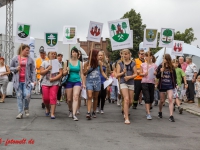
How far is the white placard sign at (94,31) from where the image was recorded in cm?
1125

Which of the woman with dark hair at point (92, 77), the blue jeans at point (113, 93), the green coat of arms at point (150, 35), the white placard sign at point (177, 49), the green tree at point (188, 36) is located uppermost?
the green tree at point (188, 36)

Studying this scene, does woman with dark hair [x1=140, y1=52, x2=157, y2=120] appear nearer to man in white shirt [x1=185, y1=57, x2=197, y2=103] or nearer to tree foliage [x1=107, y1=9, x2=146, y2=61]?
man in white shirt [x1=185, y1=57, x2=197, y2=103]

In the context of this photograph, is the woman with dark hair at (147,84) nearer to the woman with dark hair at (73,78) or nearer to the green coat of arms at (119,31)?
the green coat of arms at (119,31)

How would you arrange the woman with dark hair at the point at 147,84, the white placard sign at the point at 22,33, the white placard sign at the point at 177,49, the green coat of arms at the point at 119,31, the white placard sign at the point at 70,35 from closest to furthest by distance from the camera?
the woman with dark hair at the point at 147,84, the green coat of arms at the point at 119,31, the white placard sign at the point at 22,33, the white placard sign at the point at 70,35, the white placard sign at the point at 177,49

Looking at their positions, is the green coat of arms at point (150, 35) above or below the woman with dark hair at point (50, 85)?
above

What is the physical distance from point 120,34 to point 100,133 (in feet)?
12.4

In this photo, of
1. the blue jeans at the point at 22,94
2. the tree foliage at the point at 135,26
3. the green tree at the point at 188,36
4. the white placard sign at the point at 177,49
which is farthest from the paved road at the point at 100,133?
the tree foliage at the point at 135,26

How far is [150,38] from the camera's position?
11625 mm

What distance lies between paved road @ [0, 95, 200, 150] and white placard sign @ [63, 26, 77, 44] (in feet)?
7.89

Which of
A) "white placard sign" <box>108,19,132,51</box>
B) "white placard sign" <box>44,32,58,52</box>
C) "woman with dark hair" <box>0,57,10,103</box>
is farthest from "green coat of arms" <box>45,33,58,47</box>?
"woman with dark hair" <box>0,57,10,103</box>

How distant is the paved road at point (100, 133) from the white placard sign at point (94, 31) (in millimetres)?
2262

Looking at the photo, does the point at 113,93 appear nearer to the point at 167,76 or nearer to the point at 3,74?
the point at 3,74

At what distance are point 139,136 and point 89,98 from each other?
2.69 metres

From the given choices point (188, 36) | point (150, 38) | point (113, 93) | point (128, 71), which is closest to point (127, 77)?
point (128, 71)
